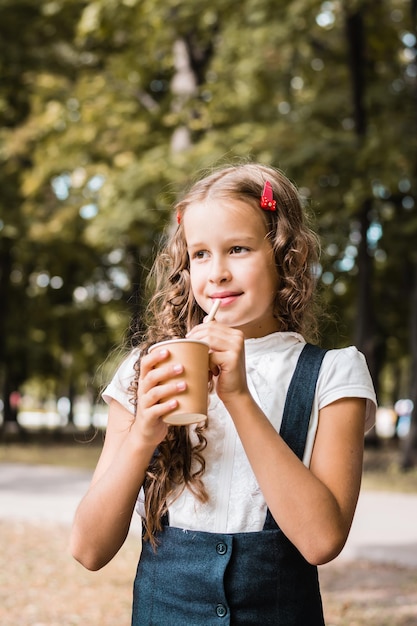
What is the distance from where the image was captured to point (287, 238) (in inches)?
77.7

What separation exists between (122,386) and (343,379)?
0.47 m

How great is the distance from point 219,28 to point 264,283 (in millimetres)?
13402

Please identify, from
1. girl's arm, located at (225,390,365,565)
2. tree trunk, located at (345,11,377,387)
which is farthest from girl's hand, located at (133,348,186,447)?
tree trunk, located at (345,11,377,387)

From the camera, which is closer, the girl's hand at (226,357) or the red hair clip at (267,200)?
Result: the girl's hand at (226,357)

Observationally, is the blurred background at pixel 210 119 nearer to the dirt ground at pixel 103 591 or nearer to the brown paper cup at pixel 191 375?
the dirt ground at pixel 103 591

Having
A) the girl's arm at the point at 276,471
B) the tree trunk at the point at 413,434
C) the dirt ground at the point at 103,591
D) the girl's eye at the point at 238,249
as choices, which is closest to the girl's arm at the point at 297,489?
the girl's arm at the point at 276,471

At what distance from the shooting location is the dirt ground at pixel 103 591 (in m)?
5.41

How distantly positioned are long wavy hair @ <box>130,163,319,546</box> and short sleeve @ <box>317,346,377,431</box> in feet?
0.61

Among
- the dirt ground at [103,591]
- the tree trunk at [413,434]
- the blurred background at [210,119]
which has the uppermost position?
the blurred background at [210,119]

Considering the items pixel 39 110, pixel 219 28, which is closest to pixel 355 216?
pixel 219 28

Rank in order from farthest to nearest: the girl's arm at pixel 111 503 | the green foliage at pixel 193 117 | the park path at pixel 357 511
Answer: the green foliage at pixel 193 117
the park path at pixel 357 511
the girl's arm at pixel 111 503

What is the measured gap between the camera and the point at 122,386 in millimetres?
1925

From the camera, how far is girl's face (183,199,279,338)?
1854mm

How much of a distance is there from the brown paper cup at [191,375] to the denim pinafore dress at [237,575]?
28cm
